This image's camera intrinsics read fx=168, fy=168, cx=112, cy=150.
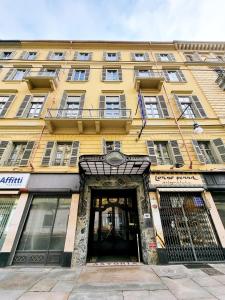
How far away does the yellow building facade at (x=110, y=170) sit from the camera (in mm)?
7586

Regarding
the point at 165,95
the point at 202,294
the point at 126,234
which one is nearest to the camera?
the point at 202,294

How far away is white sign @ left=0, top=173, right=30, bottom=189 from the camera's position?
8211mm

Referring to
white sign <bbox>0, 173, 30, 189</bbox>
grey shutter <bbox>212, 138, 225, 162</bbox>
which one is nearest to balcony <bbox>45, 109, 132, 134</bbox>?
white sign <bbox>0, 173, 30, 189</bbox>

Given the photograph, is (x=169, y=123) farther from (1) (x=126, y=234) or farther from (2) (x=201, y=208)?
(1) (x=126, y=234)

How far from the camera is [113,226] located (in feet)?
30.0

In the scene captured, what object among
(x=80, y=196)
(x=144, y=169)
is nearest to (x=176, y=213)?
(x=144, y=169)

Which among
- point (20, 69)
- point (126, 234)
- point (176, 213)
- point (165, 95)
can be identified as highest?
point (20, 69)

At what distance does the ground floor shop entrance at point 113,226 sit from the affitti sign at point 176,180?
152 cm

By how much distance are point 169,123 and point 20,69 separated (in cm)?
1315

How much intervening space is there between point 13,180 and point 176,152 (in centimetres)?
877

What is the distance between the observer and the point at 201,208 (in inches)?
328

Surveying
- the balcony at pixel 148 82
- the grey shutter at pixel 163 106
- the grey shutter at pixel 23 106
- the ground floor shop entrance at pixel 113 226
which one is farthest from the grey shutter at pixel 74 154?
the balcony at pixel 148 82

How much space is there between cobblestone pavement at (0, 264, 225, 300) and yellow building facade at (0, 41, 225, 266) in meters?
0.97

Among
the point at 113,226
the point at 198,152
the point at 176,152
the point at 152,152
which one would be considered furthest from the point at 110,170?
the point at 198,152
